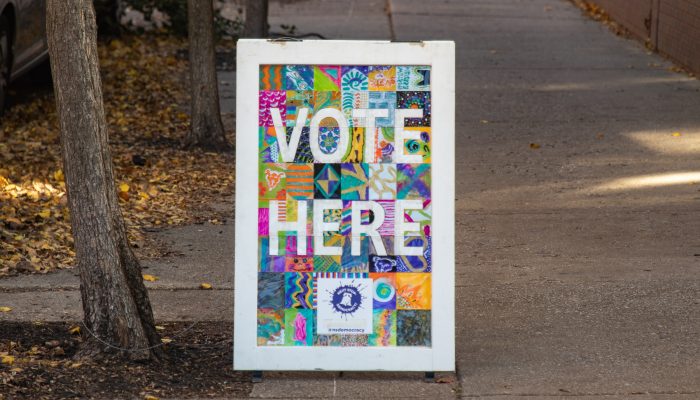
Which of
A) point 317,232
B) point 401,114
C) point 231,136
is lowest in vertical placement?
point 231,136

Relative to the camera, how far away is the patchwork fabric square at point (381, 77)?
16.3 ft

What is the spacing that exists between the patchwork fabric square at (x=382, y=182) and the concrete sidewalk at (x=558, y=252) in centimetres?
85

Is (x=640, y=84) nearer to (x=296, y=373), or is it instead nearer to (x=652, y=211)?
(x=652, y=211)

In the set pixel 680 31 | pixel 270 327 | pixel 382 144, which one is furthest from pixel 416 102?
pixel 680 31

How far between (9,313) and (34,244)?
1.33 m

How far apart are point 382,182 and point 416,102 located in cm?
38

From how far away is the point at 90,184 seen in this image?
5164 mm

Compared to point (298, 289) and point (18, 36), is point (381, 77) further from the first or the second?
point (18, 36)

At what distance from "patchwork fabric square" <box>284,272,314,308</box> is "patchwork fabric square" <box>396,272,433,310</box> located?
0.39m

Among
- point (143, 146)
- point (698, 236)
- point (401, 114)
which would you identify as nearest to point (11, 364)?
point (401, 114)

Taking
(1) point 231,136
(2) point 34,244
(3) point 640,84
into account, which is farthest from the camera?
(3) point 640,84

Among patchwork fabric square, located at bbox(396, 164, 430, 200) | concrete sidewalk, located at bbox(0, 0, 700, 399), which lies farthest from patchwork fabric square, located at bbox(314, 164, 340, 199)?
concrete sidewalk, located at bbox(0, 0, 700, 399)

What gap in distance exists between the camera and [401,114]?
4996 mm

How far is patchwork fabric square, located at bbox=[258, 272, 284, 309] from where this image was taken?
507 cm
